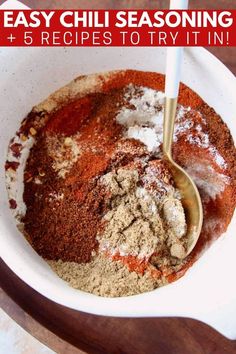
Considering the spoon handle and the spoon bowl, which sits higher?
the spoon handle

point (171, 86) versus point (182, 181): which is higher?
point (171, 86)

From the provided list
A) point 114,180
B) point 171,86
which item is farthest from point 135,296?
point 171,86

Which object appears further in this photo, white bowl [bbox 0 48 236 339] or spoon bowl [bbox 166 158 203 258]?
spoon bowl [bbox 166 158 203 258]

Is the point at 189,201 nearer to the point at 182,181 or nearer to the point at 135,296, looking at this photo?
the point at 182,181

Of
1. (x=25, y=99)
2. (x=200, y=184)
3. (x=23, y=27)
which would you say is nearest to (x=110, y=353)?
(x=200, y=184)

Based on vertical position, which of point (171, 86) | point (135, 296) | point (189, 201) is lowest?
point (135, 296)
